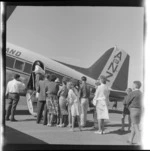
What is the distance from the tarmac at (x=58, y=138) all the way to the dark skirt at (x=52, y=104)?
1.34 feet

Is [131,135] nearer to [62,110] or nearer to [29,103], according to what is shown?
[62,110]

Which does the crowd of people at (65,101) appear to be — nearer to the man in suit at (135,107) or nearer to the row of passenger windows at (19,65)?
the man in suit at (135,107)

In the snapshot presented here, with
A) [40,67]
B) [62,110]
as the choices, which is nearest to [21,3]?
[40,67]

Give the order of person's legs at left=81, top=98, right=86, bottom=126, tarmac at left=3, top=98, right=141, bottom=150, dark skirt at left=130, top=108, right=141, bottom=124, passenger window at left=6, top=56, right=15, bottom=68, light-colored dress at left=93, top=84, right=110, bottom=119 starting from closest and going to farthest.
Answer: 1. dark skirt at left=130, top=108, right=141, bottom=124
2. tarmac at left=3, top=98, right=141, bottom=150
3. light-colored dress at left=93, top=84, right=110, bottom=119
4. person's legs at left=81, top=98, right=86, bottom=126
5. passenger window at left=6, top=56, right=15, bottom=68

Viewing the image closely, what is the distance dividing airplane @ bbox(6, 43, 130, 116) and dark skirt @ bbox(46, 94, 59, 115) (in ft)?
1.96

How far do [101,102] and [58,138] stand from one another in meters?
1.25

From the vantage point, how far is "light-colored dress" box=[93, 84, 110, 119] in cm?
627

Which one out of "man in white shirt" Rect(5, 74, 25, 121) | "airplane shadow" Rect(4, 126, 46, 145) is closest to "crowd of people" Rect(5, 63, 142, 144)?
"man in white shirt" Rect(5, 74, 25, 121)

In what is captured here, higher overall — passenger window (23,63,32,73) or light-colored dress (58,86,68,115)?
passenger window (23,63,32,73)

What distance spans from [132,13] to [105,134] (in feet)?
9.10

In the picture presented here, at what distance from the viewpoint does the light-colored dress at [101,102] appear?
6.27 meters

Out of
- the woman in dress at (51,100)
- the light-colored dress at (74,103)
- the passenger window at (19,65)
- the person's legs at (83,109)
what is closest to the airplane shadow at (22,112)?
the woman in dress at (51,100)

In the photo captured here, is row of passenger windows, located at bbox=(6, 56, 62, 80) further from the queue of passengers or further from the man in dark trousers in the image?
the queue of passengers

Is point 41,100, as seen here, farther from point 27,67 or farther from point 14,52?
point 27,67
